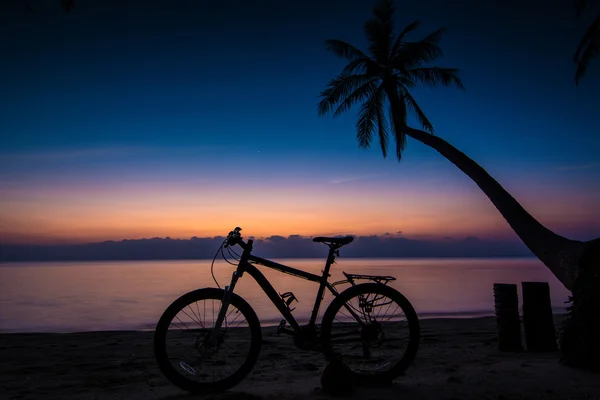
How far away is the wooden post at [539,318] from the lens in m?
5.88

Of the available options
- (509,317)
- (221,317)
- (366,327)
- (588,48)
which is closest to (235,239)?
(221,317)

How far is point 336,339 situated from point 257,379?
1.06 meters

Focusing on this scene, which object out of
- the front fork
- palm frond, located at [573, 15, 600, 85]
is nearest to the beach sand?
the front fork

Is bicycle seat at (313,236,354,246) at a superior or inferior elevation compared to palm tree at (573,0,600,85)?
inferior

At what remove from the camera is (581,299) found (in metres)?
4.80

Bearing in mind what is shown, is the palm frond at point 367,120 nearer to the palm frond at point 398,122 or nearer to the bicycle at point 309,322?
the palm frond at point 398,122

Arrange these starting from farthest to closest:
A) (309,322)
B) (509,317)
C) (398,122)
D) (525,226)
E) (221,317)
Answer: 1. (398,122)
2. (525,226)
3. (509,317)
4. (309,322)
5. (221,317)

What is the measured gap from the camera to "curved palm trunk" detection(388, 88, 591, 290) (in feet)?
20.9

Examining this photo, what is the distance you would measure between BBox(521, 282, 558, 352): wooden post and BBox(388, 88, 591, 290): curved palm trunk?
376 mm

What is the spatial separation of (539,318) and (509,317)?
363 millimetres

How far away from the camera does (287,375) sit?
4.96 m

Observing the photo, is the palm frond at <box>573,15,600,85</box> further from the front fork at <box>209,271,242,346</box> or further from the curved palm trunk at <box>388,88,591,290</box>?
the front fork at <box>209,271,242,346</box>

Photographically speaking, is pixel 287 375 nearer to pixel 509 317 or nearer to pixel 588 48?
pixel 509 317

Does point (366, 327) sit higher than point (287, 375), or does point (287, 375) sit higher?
point (366, 327)
